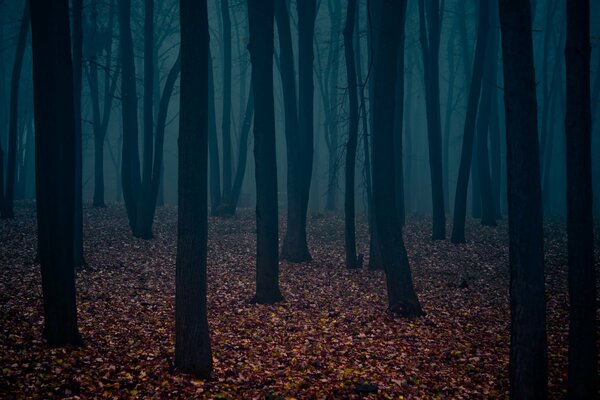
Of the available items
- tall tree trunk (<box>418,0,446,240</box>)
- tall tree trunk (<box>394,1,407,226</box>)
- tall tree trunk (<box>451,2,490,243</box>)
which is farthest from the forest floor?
tall tree trunk (<box>394,1,407,226</box>)

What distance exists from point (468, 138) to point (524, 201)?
11.8m

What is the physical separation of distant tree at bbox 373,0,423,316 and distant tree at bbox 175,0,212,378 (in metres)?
4.53

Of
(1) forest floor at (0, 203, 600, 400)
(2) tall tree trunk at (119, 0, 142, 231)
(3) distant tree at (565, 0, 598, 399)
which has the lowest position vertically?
(1) forest floor at (0, 203, 600, 400)

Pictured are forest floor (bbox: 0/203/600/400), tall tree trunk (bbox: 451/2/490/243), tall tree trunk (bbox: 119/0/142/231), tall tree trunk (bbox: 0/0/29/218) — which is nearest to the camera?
forest floor (bbox: 0/203/600/400)

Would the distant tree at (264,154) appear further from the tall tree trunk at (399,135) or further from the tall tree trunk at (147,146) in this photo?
the tall tree trunk at (147,146)

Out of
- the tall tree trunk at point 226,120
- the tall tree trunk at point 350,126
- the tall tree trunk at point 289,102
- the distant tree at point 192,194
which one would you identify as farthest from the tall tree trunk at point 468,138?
the distant tree at point 192,194

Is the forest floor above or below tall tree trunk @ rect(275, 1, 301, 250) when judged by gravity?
below

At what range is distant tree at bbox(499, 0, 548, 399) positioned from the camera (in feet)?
16.8

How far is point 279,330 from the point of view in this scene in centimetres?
815

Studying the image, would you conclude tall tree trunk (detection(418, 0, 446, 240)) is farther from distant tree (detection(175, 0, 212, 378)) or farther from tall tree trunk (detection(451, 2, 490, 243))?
distant tree (detection(175, 0, 212, 378))

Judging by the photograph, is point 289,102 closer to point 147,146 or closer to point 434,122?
point 147,146

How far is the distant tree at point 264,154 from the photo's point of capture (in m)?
9.44

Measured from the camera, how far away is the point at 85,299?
9016 millimetres

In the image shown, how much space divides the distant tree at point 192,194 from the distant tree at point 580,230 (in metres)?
5.02
